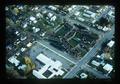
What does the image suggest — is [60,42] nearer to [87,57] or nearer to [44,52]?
[44,52]

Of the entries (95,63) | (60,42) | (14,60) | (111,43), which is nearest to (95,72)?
(95,63)

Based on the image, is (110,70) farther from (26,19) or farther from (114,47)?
(26,19)

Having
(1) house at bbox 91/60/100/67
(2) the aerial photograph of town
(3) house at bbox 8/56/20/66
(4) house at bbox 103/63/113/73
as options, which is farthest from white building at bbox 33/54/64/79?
(4) house at bbox 103/63/113/73

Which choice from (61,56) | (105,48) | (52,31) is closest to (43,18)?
(52,31)

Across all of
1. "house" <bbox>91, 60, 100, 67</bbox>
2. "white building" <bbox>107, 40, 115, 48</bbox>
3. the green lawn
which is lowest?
"house" <bbox>91, 60, 100, 67</bbox>

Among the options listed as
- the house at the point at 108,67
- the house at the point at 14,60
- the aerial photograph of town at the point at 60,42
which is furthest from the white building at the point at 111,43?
the house at the point at 14,60

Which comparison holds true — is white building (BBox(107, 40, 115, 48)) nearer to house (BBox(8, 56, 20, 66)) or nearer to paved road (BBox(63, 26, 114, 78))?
paved road (BBox(63, 26, 114, 78))

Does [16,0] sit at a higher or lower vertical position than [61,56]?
higher

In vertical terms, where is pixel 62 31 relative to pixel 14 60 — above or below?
above
